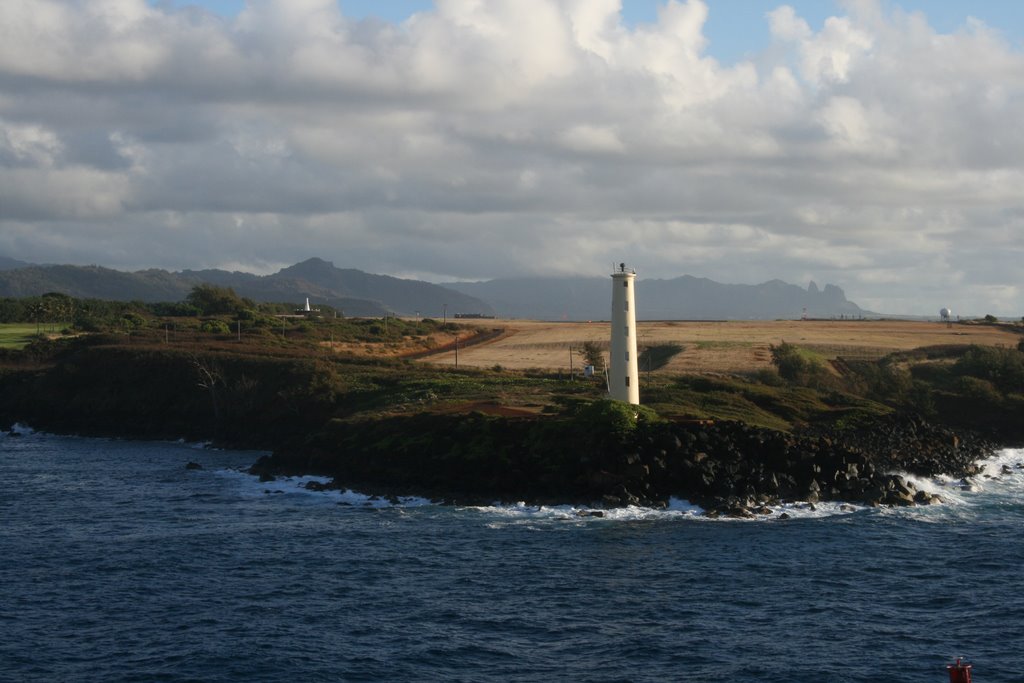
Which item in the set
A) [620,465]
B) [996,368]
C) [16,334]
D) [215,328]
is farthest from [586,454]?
[16,334]

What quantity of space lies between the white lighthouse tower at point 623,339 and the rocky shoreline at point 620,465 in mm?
3450

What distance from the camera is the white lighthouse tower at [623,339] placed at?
59469 millimetres

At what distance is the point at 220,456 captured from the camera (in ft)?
238

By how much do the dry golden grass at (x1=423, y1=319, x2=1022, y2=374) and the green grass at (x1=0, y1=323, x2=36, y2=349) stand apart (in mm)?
46312

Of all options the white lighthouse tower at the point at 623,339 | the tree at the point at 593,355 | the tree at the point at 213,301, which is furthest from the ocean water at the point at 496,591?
the tree at the point at 213,301

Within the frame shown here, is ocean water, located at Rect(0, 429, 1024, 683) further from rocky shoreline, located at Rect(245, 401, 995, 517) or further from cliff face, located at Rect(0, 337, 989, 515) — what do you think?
cliff face, located at Rect(0, 337, 989, 515)

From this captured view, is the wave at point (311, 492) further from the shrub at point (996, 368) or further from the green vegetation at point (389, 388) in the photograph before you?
the shrub at point (996, 368)

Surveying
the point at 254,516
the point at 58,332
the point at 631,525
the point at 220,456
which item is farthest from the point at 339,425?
the point at 58,332

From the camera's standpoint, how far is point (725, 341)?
128m

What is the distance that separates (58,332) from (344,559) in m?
107

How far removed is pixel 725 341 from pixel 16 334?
8581 cm

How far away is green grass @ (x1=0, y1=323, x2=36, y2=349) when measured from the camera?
123m

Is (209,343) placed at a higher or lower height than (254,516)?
higher

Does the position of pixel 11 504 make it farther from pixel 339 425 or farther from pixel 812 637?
pixel 812 637
